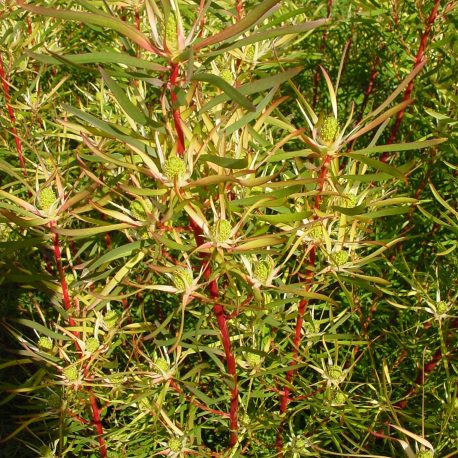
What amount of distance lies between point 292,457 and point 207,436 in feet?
1.15

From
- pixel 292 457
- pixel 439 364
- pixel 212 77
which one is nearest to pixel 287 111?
pixel 439 364

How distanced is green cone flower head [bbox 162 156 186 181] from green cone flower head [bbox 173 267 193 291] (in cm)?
15

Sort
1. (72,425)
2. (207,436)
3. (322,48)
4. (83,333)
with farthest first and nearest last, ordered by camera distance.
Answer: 1. (322,48)
2. (207,436)
3. (72,425)
4. (83,333)

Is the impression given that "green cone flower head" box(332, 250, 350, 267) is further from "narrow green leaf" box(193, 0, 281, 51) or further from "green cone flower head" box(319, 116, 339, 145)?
"narrow green leaf" box(193, 0, 281, 51)

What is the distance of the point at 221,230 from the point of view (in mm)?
675

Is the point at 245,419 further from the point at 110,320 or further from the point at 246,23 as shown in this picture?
the point at 246,23

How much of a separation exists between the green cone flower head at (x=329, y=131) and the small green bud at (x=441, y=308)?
1.33 ft

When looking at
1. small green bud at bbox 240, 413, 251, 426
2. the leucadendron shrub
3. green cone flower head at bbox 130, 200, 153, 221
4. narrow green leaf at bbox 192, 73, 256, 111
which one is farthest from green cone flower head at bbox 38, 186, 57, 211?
small green bud at bbox 240, 413, 251, 426

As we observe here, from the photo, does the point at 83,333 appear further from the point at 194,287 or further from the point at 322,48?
the point at 322,48

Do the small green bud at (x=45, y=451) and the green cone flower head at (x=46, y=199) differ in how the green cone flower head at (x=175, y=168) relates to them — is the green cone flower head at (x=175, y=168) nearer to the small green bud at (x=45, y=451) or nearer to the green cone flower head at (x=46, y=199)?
the green cone flower head at (x=46, y=199)

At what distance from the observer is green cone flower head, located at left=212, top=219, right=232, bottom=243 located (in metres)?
0.67

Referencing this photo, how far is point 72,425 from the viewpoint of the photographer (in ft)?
3.60

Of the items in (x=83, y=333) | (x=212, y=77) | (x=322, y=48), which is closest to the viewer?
(x=212, y=77)

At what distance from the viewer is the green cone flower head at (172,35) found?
22.6 inches
